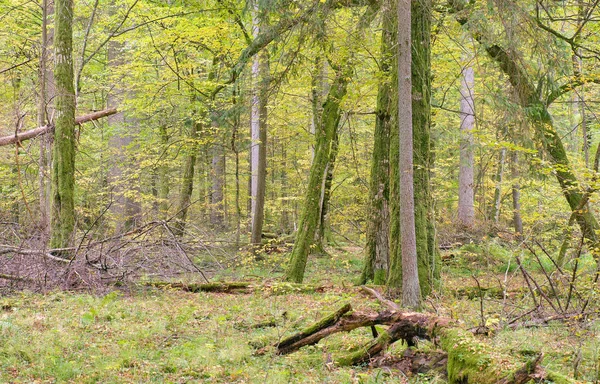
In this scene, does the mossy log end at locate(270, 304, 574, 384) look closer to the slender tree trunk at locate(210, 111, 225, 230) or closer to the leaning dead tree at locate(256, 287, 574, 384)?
the leaning dead tree at locate(256, 287, 574, 384)

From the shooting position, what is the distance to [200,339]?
22.4ft

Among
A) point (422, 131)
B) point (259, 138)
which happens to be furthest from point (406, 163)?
point (259, 138)

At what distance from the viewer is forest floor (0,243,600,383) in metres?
5.07

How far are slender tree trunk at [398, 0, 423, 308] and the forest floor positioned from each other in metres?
0.50

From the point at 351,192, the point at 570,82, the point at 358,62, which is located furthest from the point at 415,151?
the point at 351,192

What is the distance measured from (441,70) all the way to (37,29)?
14726mm

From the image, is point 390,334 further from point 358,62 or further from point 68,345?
point 358,62

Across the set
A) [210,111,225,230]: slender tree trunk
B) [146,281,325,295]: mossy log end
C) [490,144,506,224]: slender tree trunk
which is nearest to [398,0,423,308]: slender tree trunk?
[146,281,325,295]: mossy log end

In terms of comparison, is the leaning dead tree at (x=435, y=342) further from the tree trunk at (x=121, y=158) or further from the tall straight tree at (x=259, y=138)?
the tree trunk at (x=121, y=158)

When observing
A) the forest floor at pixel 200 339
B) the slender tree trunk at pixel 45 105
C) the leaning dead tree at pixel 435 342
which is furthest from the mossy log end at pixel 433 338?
the slender tree trunk at pixel 45 105

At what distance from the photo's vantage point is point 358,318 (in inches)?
227

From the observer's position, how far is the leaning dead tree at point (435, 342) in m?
3.94

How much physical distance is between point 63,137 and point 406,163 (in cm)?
742

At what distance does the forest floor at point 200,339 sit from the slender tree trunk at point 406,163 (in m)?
0.50
